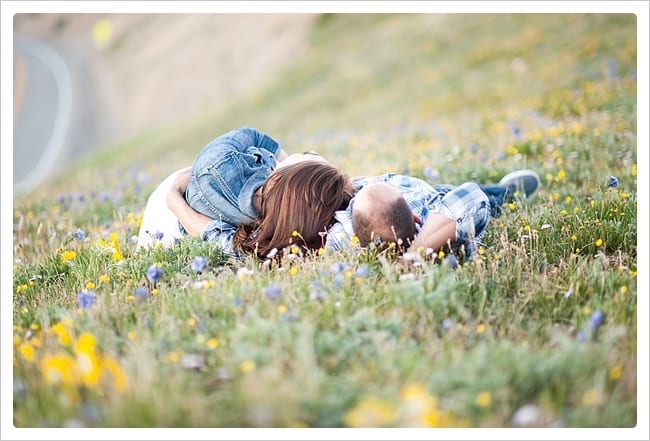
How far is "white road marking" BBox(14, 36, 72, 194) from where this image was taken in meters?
16.4

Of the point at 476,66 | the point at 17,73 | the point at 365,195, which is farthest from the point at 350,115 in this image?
the point at 17,73

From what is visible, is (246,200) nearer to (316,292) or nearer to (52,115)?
(316,292)

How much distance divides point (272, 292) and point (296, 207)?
1.01 meters

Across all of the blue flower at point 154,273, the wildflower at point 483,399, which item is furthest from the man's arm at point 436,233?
the blue flower at point 154,273

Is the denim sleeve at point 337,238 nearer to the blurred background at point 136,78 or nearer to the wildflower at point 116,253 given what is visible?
the wildflower at point 116,253

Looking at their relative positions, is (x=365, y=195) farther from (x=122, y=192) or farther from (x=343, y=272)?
(x=122, y=192)

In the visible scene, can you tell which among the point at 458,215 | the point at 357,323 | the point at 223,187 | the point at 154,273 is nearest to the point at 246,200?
the point at 223,187

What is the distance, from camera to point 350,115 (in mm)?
13328

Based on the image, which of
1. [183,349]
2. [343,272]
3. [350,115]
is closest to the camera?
[183,349]

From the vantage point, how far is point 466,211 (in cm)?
397

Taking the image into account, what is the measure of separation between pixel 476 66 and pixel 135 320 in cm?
1165

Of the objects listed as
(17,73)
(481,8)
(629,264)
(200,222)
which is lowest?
(629,264)

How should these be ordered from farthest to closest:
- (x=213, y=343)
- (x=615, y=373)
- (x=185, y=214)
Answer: (x=185, y=214) < (x=213, y=343) < (x=615, y=373)

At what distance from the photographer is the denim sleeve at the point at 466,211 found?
155 inches
